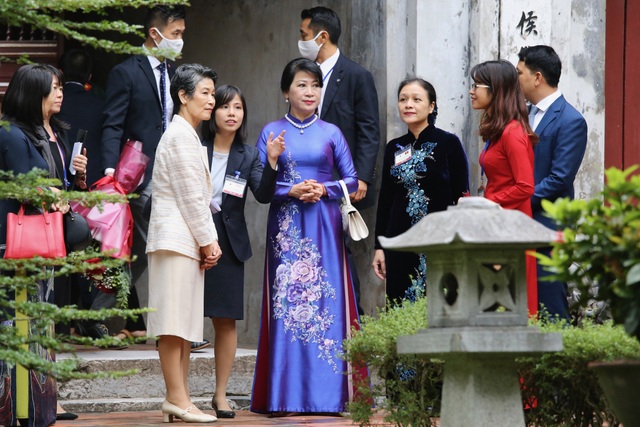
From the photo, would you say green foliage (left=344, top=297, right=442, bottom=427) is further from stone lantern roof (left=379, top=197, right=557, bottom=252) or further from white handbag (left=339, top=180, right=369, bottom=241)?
white handbag (left=339, top=180, right=369, bottom=241)

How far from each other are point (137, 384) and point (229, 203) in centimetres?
134

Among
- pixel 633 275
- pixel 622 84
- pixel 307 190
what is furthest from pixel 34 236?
pixel 622 84

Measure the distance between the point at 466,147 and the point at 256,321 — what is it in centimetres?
235

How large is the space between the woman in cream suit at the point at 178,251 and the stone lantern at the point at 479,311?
2194mm

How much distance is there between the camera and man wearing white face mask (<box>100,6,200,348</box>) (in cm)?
828

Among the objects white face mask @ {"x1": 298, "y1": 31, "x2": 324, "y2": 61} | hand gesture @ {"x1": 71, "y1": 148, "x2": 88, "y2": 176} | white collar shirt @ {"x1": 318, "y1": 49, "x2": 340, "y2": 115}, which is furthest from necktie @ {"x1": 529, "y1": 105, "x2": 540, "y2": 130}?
hand gesture @ {"x1": 71, "y1": 148, "x2": 88, "y2": 176}

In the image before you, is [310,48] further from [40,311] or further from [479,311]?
[40,311]

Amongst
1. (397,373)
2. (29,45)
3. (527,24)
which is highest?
(29,45)

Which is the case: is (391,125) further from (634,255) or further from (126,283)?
(634,255)

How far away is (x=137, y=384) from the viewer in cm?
791

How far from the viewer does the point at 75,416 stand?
7.05 meters

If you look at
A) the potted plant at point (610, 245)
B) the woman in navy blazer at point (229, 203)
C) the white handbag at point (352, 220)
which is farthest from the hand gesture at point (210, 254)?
the potted plant at point (610, 245)

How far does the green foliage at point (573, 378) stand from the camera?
5301 millimetres

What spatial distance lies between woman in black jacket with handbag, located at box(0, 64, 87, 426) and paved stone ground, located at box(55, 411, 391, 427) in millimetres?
240
